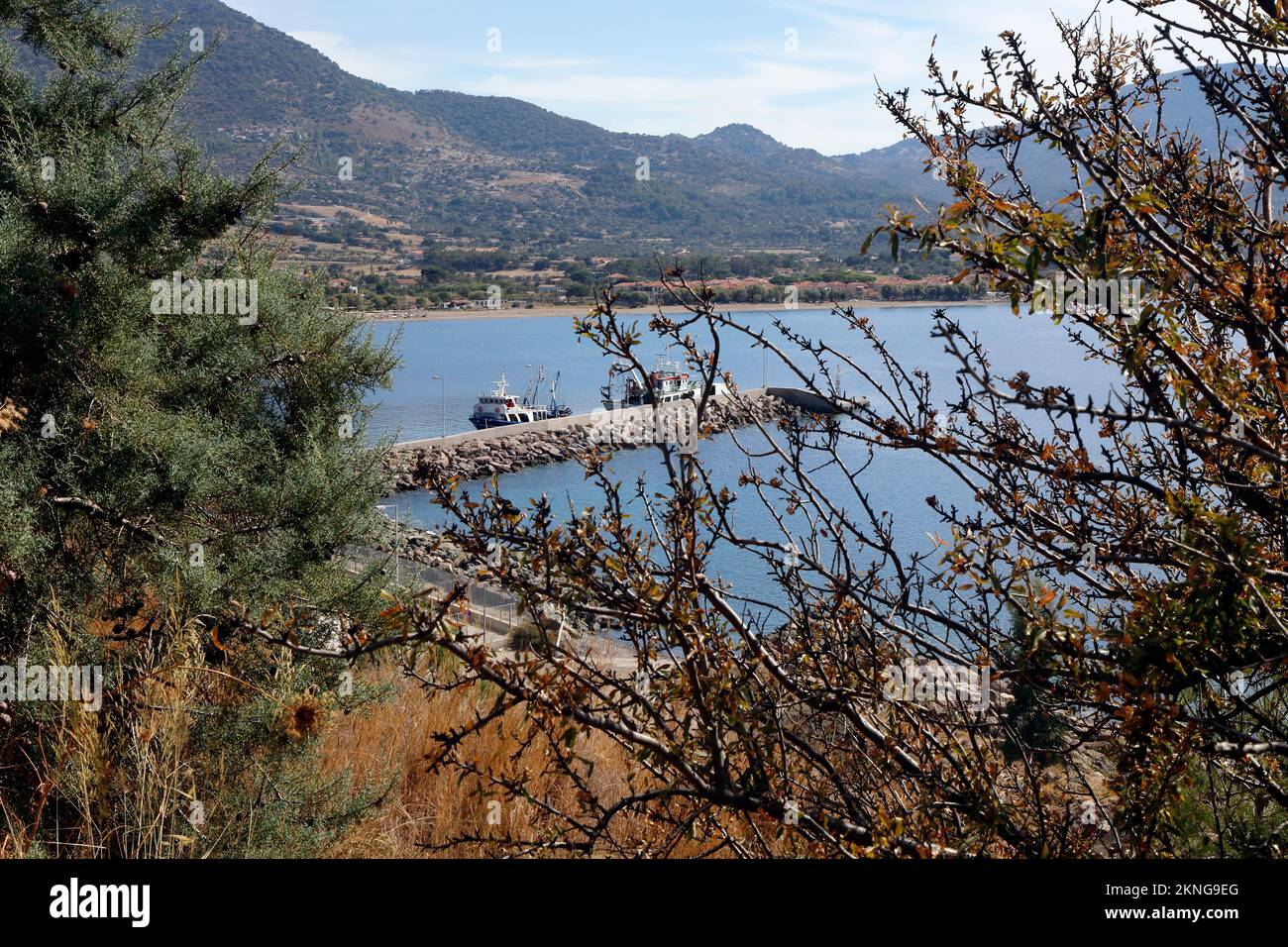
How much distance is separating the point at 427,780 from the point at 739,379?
47009 millimetres

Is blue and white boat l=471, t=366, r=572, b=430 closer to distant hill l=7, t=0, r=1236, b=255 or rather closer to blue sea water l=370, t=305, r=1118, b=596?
blue sea water l=370, t=305, r=1118, b=596

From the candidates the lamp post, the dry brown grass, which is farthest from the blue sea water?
the dry brown grass

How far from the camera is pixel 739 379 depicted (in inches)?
2009

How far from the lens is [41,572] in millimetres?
4668

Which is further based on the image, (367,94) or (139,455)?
(367,94)

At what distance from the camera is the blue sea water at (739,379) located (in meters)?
14.2

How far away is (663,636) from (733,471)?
2238 centimetres

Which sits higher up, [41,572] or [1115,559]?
[1115,559]

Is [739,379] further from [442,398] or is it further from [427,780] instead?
[427,780]

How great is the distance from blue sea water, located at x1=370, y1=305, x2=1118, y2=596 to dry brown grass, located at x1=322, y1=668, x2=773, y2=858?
132cm

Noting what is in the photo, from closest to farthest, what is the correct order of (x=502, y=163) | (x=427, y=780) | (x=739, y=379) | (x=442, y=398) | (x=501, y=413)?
(x=427, y=780) → (x=501, y=413) → (x=442, y=398) → (x=739, y=379) → (x=502, y=163)

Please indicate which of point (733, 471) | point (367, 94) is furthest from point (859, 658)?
point (367, 94)

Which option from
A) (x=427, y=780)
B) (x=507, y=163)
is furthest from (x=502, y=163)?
(x=427, y=780)

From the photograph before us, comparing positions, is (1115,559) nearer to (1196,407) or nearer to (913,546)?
(1196,407)
